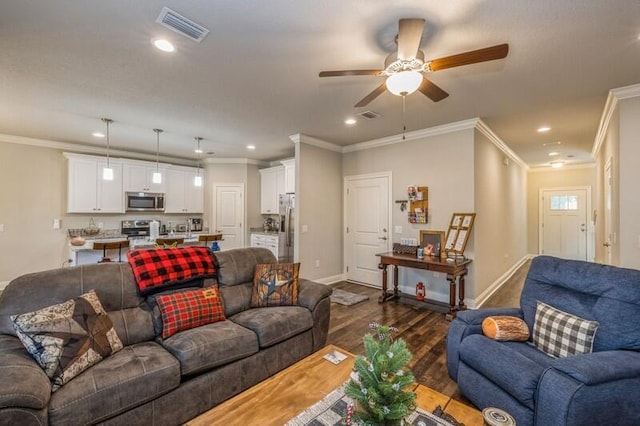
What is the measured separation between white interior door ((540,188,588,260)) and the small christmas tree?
902 cm

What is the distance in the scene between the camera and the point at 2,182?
15.9ft

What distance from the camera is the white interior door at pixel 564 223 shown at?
7551 millimetres

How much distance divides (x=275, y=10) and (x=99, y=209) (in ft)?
18.4

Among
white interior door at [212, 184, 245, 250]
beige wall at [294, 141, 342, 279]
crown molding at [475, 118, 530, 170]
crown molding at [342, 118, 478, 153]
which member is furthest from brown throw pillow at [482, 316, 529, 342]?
white interior door at [212, 184, 245, 250]

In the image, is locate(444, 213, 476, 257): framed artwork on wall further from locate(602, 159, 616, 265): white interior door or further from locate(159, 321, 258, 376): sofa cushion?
locate(159, 321, 258, 376): sofa cushion

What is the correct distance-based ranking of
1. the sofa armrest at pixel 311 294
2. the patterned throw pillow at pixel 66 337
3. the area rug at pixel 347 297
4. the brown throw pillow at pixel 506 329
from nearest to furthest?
the patterned throw pillow at pixel 66 337, the brown throw pillow at pixel 506 329, the sofa armrest at pixel 311 294, the area rug at pixel 347 297

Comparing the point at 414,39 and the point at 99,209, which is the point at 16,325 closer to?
the point at 414,39

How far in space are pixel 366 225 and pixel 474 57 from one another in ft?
12.5

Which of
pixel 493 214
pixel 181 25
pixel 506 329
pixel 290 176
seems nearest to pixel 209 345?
pixel 506 329

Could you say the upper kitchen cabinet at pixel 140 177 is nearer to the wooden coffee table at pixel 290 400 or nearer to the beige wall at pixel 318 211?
the beige wall at pixel 318 211

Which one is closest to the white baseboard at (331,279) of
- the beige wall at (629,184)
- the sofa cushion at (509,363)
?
the sofa cushion at (509,363)

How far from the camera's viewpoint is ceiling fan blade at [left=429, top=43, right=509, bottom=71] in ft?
5.68

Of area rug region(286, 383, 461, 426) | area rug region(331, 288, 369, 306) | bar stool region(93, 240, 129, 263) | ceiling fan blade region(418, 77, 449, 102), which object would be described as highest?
ceiling fan blade region(418, 77, 449, 102)

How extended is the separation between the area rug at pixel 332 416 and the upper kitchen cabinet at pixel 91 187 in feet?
19.8
